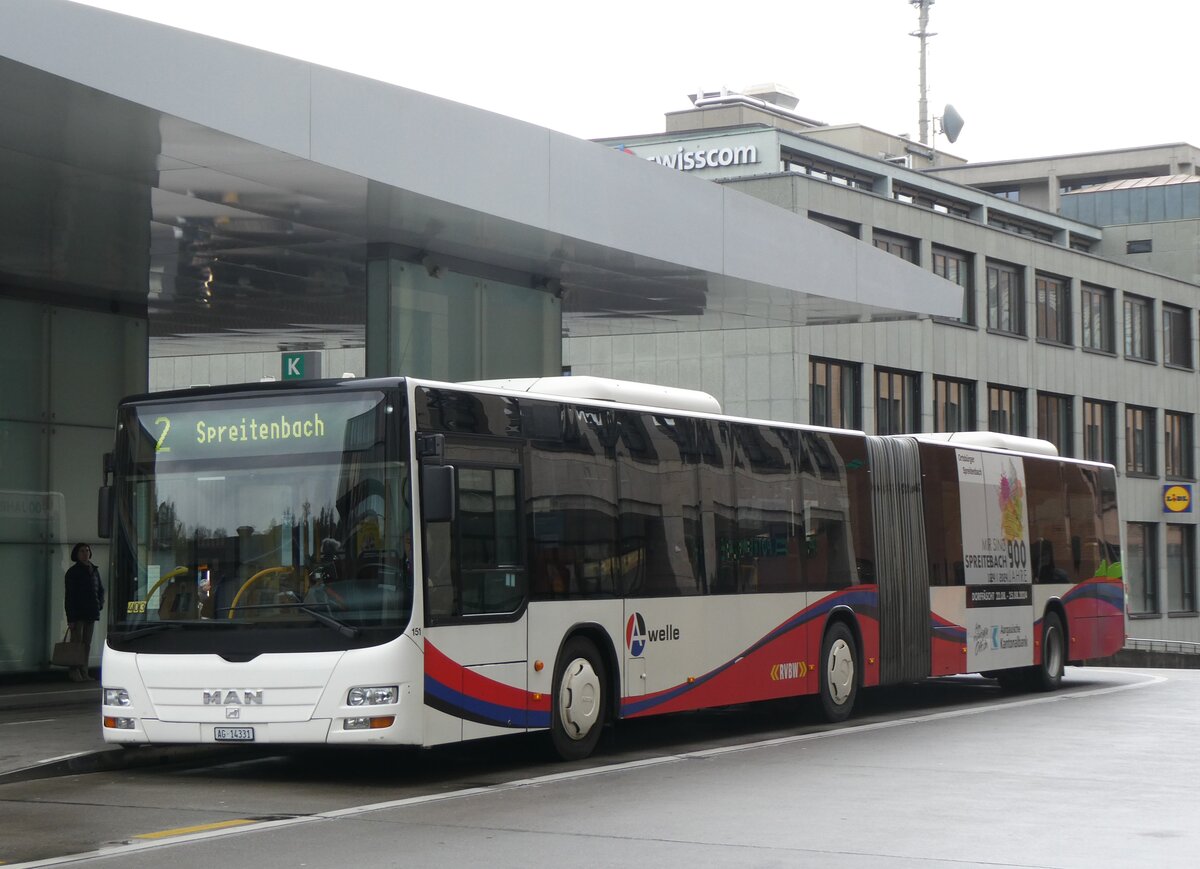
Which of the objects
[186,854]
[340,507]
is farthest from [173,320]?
[186,854]

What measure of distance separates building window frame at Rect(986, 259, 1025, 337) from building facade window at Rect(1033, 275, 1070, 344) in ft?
2.67

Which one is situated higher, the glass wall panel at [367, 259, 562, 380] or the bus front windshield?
the glass wall panel at [367, 259, 562, 380]

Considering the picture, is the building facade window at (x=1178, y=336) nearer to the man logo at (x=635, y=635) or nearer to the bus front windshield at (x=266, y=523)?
the man logo at (x=635, y=635)

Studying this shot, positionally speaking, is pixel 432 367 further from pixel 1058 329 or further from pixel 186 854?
pixel 1058 329

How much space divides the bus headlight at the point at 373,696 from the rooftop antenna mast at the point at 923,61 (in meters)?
78.6

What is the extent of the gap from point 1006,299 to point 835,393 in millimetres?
10748

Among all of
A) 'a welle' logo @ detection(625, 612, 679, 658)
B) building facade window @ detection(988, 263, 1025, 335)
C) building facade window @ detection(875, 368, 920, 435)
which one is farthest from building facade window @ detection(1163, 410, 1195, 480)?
'a welle' logo @ detection(625, 612, 679, 658)

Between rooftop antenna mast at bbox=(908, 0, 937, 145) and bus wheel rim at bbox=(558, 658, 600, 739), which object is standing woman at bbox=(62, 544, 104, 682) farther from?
rooftop antenna mast at bbox=(908, 0, 937, 145)

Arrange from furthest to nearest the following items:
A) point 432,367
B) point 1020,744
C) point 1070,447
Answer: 1. point 1070,447
2. point 432,367
3. point 1020,744

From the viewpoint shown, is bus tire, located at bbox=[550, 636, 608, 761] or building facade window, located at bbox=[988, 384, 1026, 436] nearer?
bus tire, located at bbox=[550, 636, 608, 761]

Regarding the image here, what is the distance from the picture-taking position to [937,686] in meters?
23.9

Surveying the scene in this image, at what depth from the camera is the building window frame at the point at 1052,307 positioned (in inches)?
2175

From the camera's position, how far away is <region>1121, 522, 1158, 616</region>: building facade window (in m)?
57.2

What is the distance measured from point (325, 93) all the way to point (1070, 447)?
44181 millimetres
